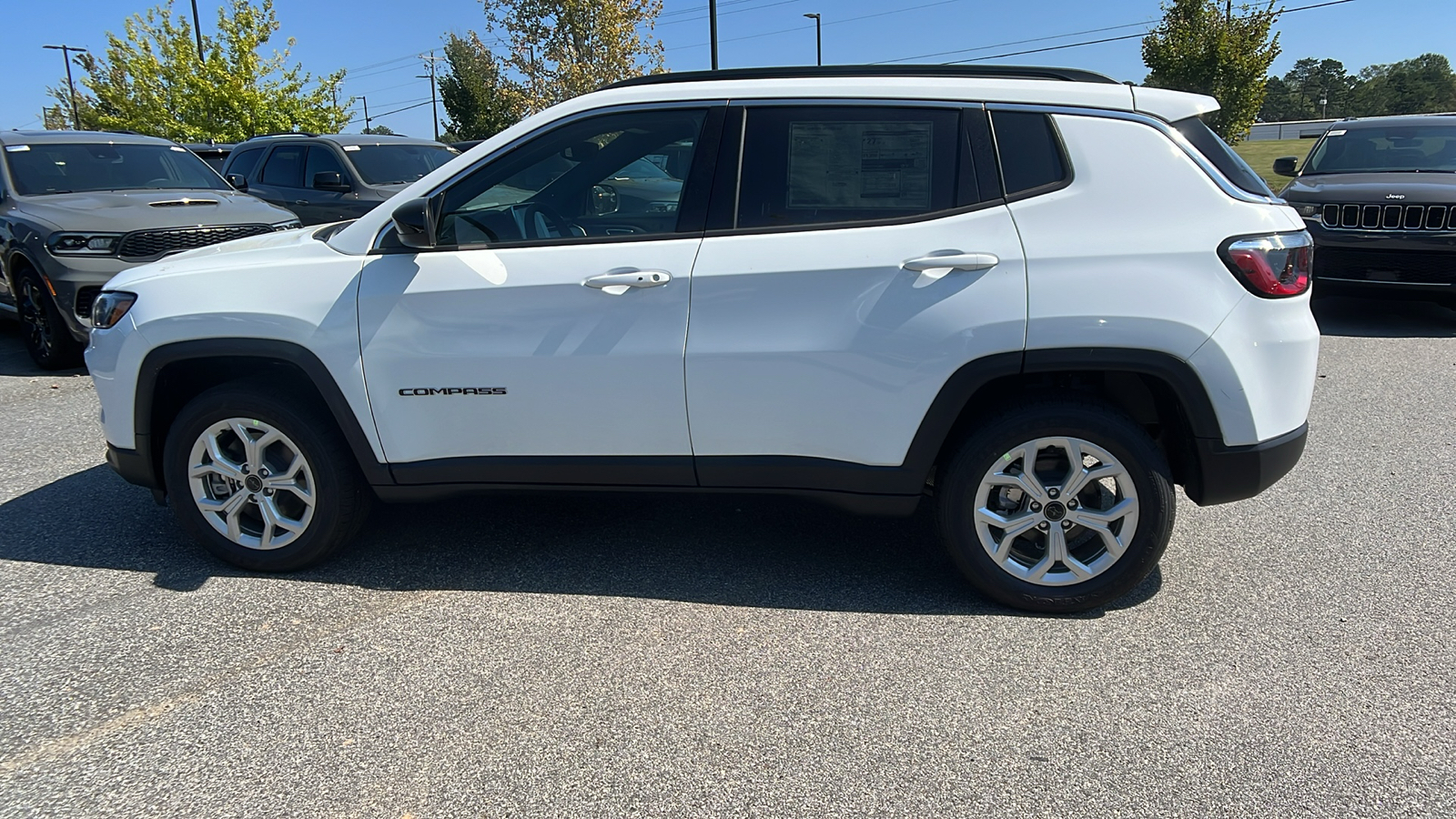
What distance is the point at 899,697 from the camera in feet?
9.87

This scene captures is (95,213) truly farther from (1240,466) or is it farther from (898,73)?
(1240,466)

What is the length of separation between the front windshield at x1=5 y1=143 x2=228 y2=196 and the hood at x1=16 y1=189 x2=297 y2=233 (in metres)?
0.24

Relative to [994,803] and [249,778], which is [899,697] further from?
[249,778]

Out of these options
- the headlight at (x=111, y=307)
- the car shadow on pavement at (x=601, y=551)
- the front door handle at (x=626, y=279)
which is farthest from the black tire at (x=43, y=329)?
the front door handle at (x=626, y=279)

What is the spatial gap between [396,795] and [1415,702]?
2.92 m

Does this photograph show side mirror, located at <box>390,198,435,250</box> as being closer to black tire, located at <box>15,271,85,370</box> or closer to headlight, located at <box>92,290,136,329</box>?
headlight, located at <box>92,290,136,329</box>

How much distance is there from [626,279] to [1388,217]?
7744mm

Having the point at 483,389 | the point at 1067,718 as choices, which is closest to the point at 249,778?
the point at 483,389

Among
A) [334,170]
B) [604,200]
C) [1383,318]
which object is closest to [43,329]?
[334,170]

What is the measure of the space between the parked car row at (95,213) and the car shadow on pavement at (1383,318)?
932 centimetres

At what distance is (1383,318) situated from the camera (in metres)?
9.30

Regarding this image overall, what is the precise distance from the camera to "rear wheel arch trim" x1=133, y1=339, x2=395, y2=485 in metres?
3.68

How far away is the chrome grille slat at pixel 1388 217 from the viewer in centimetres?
809

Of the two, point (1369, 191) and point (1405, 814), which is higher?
point (1369, 191)
